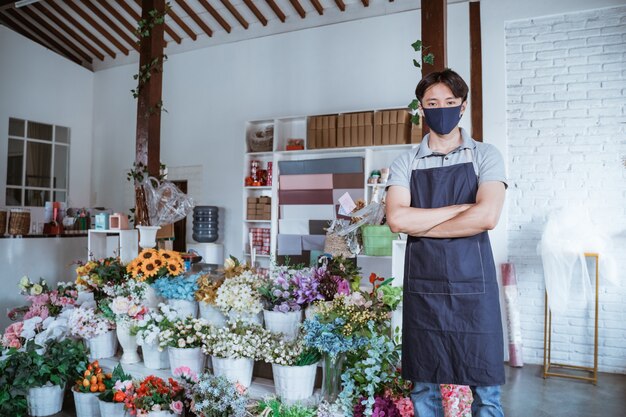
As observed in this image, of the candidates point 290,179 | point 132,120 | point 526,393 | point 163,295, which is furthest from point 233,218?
point 526,393

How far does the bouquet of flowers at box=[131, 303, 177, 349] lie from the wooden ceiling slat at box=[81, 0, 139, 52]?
608cm

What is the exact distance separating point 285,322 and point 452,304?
4.90 ft

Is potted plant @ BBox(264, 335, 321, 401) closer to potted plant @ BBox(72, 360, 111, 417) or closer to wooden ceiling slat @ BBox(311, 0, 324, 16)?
potted plant @ BBox(72, 360, 111, 417)

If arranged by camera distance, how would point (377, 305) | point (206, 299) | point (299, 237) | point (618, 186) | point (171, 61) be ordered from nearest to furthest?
point (377, 305)
point (206, 299)
point (618, 186)
point (299, 237)
point (171, 61)

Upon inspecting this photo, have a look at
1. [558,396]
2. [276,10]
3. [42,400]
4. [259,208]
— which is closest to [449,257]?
[42,400]

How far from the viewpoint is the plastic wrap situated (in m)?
4.79

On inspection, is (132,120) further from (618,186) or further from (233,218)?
(618,186)

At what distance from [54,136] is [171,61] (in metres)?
2.42

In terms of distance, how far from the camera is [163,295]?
149 inches

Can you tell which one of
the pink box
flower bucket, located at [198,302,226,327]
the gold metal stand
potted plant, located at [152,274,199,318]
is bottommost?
the gold metal stand

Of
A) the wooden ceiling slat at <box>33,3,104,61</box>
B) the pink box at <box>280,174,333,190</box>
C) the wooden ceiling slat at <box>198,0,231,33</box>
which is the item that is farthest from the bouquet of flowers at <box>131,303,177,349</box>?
the wooden ceiling slat at <box>33,3,104,61</box>

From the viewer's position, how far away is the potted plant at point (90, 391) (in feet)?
11.1

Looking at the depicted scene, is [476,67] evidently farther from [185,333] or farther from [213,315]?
[185,333]

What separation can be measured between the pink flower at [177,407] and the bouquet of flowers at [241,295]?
65 cm
